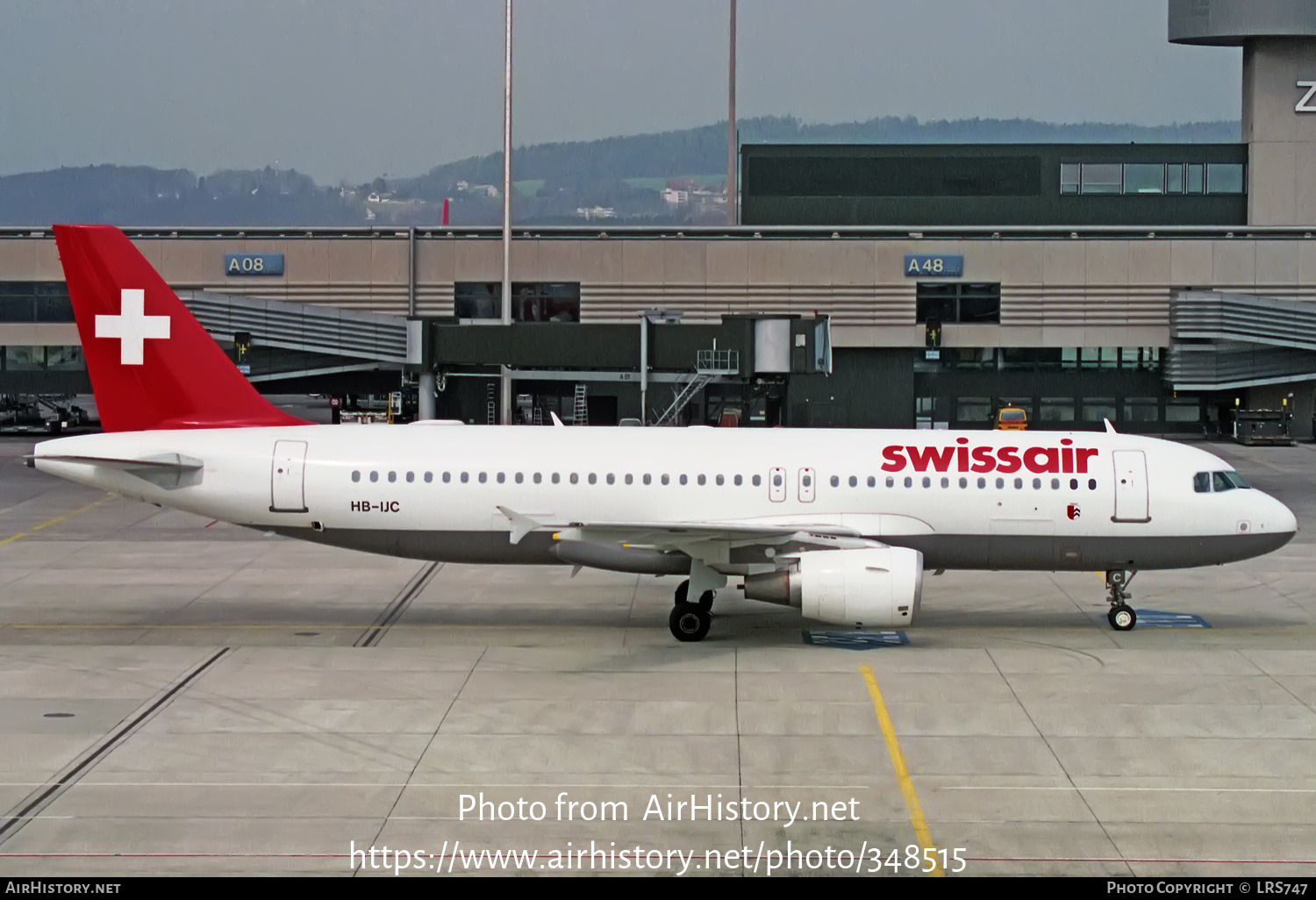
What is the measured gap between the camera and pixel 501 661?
82.7ft

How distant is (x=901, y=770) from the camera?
62.7ft

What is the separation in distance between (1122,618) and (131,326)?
Result: 773 inches

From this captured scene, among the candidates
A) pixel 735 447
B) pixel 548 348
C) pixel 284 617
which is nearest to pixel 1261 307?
pixel 548 348

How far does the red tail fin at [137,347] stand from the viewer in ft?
93.5

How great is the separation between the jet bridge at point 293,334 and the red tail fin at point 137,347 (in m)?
36.8

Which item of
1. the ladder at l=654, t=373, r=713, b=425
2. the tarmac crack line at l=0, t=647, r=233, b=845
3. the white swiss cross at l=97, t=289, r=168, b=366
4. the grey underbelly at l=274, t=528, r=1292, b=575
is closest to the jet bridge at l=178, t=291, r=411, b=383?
the ladder at l=654, t=373, r=713, b=425

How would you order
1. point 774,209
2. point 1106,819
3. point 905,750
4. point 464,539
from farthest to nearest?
point 774,209, point 464,539, point 905,750, point 1106,819

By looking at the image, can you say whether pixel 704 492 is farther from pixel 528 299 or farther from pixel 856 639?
pixel 528 299

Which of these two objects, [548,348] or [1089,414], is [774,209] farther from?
[548,348]

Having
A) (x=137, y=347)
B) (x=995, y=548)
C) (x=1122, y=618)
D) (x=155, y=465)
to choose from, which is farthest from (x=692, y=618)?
(x=137, y=347)

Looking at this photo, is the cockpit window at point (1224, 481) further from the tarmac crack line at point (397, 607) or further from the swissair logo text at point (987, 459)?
the tarmac crack line at point (397, 607)

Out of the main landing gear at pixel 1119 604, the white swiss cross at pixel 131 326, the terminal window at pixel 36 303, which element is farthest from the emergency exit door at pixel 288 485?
the terminal window at pixel 36 303
